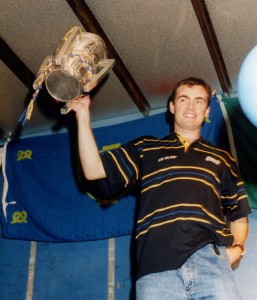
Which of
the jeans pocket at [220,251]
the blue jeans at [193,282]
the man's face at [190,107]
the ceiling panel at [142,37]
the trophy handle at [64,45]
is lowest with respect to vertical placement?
A: the blue jeans at [193,282]

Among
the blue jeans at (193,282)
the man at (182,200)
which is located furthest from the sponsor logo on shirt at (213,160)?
the blue jeans at (193,282)

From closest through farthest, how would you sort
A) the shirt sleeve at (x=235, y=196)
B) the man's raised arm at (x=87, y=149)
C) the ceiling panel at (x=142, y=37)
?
the man's raised arm at (x=87, y=149), the shirt sleeve at (x=235, y=196), the ceiling panel at (x=142, y=37)

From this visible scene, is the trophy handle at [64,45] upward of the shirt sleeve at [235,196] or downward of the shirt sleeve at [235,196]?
upward

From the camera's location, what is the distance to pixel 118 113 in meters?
3.62

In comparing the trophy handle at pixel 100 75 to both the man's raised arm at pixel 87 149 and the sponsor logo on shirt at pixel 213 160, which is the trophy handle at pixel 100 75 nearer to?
the man's raised arm at pixel 87 149

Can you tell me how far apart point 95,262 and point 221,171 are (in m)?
1.84

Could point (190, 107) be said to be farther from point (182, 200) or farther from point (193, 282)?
point (193, 282)

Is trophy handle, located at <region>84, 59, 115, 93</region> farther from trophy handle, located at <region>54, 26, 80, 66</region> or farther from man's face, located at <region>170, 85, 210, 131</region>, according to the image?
man's face, located at <region>170, 85, 210, 131</region>

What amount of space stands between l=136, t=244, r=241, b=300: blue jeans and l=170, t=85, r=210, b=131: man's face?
2.18 ft

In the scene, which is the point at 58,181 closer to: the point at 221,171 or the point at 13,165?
the point at 13,165

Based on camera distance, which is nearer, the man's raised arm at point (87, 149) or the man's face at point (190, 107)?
the man's raised arm at point (87, 149)

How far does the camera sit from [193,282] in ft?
4.12

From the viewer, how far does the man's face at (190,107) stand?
1752 mm

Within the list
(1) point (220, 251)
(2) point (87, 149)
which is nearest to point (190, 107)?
(2) point (87, 149)
